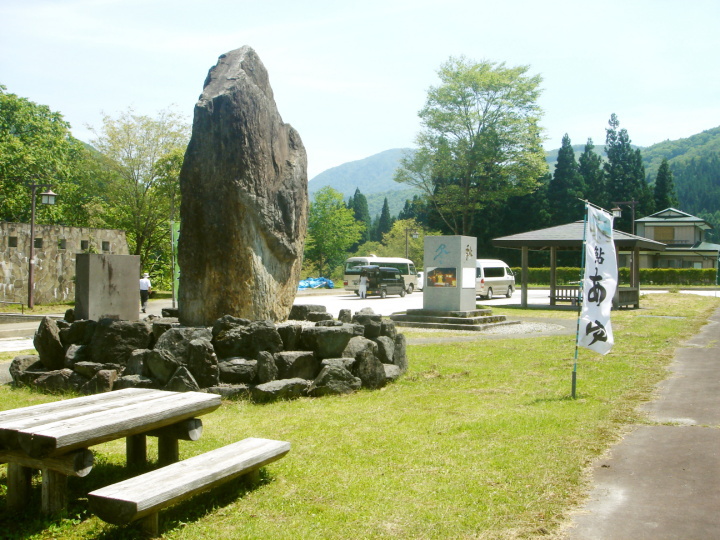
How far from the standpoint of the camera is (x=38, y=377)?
27.9ft

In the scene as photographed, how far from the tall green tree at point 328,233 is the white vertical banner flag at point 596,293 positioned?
2215 inches

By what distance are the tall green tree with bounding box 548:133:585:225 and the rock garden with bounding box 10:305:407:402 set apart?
174 feet

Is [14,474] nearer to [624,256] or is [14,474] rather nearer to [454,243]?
[454,243]

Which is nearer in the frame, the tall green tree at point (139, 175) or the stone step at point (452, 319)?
the stone step at point (452, 319)

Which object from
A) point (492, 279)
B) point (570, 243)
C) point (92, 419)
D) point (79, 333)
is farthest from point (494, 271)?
point (92, 419)

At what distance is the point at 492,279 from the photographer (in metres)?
34.6

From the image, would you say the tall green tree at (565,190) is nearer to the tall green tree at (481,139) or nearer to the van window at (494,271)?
the tall green tree at (481,139)

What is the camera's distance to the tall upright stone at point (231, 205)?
8.66 meters

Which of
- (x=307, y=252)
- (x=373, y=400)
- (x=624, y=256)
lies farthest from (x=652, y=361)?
(x=307, y=252)

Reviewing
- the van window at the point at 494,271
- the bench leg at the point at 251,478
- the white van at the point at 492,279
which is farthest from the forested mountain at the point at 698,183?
the bench leg at the point at 251,478

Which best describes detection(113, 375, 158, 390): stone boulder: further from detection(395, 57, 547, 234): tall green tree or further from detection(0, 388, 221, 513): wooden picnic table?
detection(395, 57, 547, 234): tall green tree

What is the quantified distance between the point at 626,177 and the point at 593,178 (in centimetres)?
331

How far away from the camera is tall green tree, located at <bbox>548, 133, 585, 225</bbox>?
5878 centimetres

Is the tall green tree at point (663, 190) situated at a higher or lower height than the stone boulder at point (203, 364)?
higher
